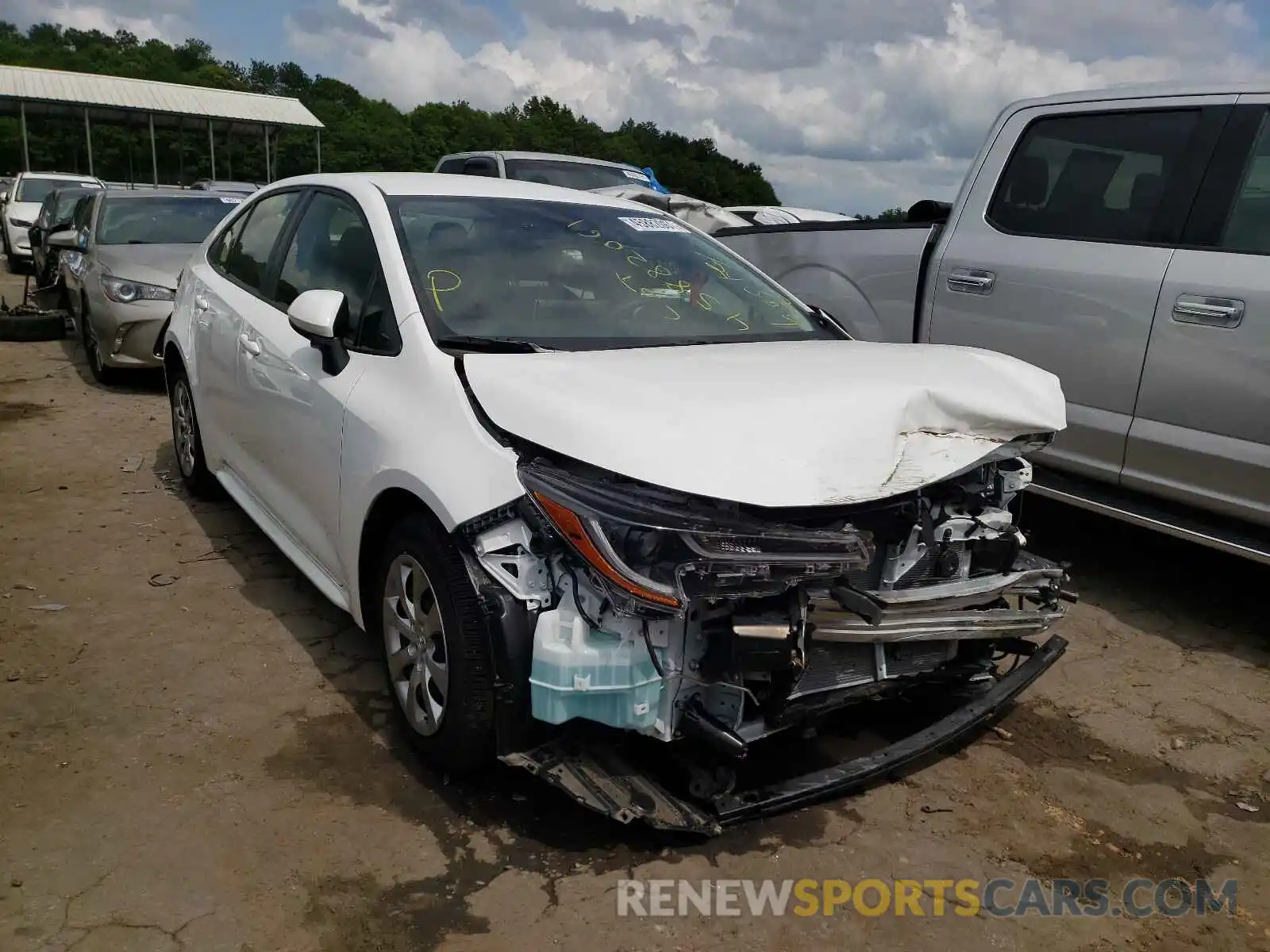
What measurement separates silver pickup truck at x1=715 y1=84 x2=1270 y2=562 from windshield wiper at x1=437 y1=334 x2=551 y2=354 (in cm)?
252

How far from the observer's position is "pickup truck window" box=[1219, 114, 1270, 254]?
13.0 ft

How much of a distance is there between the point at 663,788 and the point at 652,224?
237 cm

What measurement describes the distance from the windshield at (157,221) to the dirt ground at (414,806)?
525 cm

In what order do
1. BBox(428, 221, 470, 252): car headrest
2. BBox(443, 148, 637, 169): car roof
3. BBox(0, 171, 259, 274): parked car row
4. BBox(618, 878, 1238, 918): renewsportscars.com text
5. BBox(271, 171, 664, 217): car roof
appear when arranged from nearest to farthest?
1. BBox(618, 878, 1238, 918): renewsportscars.com text
2. BBox(428, 221, 470, 252): car headrest
3. BBox(271, 171, 664, 217): car roof
4. BBox(443, 148, 637, 169): car roof
5. BBox(0, 171, 259, 274): parked car row

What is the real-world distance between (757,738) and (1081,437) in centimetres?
256

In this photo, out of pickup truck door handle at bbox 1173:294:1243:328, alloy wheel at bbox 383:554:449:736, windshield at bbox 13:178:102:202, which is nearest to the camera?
alloy wheel at bbox 383:554:449:736

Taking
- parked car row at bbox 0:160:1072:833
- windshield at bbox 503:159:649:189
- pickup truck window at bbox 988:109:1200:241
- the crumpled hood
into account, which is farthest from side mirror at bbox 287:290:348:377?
windshield at bbox 503:159:649:189

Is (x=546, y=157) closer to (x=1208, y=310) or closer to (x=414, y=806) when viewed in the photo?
(x=1208, y=310)

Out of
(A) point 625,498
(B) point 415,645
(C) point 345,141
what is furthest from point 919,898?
(C) point 345,141

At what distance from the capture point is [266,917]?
2.43 m

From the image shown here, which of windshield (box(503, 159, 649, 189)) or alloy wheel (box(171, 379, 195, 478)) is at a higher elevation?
windshield (box(503, 159, 649, 189))

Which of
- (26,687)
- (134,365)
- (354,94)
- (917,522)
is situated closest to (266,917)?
(26,687)

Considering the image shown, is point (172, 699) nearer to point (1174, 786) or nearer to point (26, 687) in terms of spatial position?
point (26, 687)

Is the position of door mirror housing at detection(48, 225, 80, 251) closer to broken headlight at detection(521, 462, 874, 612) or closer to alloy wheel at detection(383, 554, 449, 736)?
alloy wheel at detection(383, 554, 449, 736)
